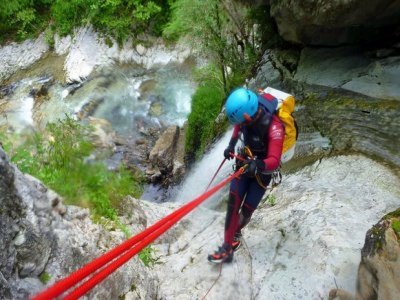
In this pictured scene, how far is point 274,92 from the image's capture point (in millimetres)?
4992

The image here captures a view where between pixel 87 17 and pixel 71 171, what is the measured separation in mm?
15615

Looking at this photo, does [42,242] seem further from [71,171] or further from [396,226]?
[396,226]

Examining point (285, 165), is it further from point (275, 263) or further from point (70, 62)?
point (70, 62)

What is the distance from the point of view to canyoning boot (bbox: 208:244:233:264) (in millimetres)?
4625

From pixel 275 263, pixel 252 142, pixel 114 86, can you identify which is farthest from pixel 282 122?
pixel 114 86

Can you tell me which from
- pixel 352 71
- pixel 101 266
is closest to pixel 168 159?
pixel 352 71

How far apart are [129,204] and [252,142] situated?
5.81 ft

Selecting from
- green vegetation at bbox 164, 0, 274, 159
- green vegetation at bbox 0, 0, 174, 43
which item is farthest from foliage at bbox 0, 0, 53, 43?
green vegetation at bbox 164, 0, 274, 159

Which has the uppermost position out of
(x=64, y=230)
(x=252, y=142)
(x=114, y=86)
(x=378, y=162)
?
(x=252, y=142)

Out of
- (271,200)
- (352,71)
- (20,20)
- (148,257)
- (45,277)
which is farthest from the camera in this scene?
(20,20)

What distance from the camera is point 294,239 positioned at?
502 cm

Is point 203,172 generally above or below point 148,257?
below

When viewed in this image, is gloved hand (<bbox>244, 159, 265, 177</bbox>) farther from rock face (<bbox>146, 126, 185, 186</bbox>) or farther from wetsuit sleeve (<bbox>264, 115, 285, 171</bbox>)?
rock face (<bbox>146, 126, 185, 186</bbox>)

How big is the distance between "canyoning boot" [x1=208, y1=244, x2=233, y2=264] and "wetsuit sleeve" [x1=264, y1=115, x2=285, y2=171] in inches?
48.0
